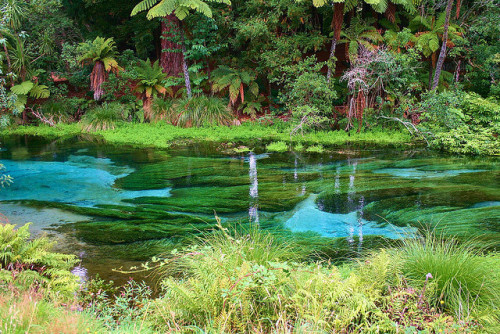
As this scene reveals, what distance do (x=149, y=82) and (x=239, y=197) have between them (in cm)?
808

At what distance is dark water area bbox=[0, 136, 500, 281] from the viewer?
4.71 metres

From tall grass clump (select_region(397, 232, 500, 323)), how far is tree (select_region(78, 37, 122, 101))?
462 inches

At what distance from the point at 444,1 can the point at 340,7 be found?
3491 millimetres

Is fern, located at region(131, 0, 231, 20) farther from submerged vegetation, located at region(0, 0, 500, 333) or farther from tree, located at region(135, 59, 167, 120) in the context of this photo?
tree, located at region(135, 59, 167, 120)

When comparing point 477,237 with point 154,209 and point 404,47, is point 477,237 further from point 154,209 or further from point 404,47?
point 404,47

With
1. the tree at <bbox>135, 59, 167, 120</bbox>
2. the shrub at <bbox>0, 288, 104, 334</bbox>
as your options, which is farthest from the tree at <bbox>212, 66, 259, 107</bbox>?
the shrub at <bbox>0, 288, 104, 334</bbox>

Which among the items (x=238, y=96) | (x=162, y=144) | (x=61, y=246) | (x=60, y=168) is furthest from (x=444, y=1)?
(x=61, y=246)

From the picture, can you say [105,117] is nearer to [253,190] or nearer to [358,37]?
[253,190]

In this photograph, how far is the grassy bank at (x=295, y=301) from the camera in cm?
241

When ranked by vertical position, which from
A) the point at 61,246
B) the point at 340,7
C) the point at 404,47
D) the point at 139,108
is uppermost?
the point at 340,7

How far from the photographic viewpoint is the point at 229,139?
36.8 ft

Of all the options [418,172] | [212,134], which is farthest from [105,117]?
[418,172]

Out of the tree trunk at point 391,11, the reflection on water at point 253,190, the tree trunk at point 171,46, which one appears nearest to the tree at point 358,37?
the tree trunk at point 391,11

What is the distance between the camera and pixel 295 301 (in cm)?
261
